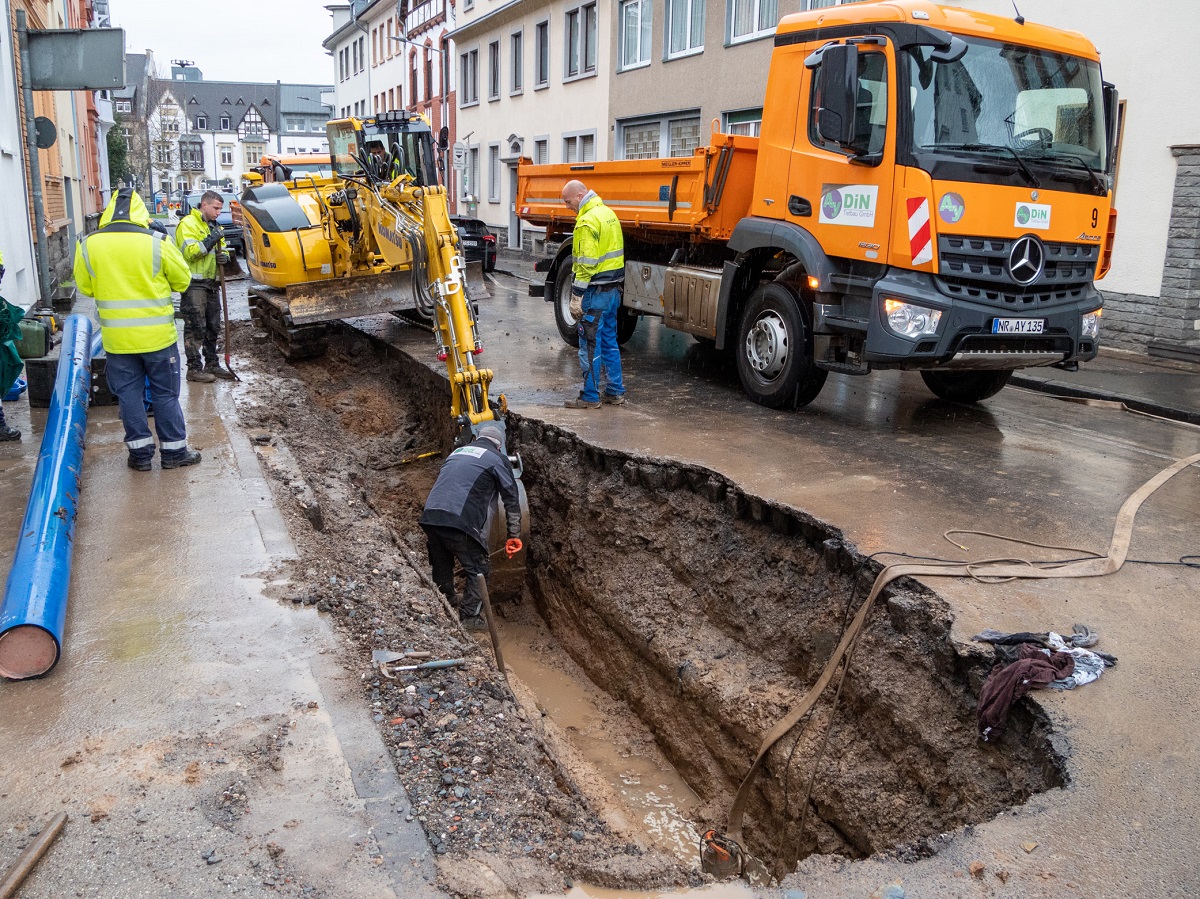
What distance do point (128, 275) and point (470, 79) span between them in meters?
27.4

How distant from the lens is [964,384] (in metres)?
8.85

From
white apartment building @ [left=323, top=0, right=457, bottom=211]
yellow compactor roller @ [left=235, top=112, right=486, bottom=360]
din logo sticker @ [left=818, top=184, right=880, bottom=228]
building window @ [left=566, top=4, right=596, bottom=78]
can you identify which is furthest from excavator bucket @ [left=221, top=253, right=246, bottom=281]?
din logo sticker @ [left=818, top=184, right=880, bottom=228]

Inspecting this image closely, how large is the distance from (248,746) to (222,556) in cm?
198

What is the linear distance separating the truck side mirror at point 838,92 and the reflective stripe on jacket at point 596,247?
193cm

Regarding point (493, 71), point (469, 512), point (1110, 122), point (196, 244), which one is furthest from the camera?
point (493, 71)

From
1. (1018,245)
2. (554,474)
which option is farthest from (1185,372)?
(554,474)

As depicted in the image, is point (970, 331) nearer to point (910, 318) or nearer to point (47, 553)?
point (910, 318)

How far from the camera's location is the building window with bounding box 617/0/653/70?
20984mm

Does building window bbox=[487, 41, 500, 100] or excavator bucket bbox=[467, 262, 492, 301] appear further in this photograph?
building window bbox=[487, 41, 500, 100]

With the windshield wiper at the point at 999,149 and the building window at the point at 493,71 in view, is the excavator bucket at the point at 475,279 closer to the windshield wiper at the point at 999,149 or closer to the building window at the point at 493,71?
the windshield wiper at the point at 999,149

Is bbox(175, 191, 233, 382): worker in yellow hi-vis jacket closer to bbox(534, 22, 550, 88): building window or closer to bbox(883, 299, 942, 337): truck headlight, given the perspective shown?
bbox(883, 299, 942, 337): truck headlight

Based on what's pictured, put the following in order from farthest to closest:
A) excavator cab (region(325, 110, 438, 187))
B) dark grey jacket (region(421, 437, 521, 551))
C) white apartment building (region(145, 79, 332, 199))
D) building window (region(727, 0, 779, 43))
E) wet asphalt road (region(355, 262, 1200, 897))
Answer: white apartment building (region(145, 79, 332, 199)) → building window (region(727, 0, 779, 43)) → excavator cab (region(325, 110, 438, 187)) → dark grey jacket (region(421, 437, 521, 551)) → wet asphalt road (region(355, 262, 1200, 897))

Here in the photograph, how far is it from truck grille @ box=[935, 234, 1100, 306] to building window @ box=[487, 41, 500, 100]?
25.1 metres

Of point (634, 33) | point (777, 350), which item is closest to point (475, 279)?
point (777, 350)
